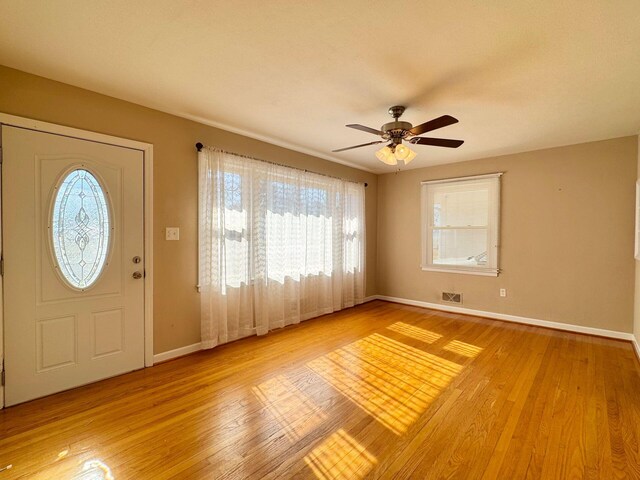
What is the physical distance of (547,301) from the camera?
4.25 meters

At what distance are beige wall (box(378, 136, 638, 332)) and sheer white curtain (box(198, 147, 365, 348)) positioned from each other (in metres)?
1.73

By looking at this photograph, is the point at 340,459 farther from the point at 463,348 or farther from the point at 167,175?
the point at 167,175

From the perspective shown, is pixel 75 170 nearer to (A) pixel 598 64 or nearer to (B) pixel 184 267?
(B) pixel 184 267

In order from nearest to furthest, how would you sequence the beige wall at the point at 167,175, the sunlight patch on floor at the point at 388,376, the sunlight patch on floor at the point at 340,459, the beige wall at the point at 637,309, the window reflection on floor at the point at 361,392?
the sunlight patch on floor at the point at 340,459, the window reflection on floor at the point at 361,392, the sunlight patch on floor at the point at 388,376, the beige wall at the point at 167,175, the beige wall at the point at 637,309

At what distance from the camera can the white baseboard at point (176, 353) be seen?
304 centimetres

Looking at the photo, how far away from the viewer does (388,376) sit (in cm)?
279

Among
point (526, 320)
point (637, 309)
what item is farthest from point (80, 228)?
point (637, 309)

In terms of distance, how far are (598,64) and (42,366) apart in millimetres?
4791

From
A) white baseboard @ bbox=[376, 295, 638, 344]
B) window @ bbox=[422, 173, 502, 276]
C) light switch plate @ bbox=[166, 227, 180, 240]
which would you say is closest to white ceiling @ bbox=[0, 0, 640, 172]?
light switch plate @ bbox=[166, 227, 180, 240]

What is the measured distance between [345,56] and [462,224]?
148 inches

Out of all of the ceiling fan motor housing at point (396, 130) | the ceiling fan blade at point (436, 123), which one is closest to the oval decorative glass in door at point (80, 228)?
the ceiling fan motor housing at point (396, 130)

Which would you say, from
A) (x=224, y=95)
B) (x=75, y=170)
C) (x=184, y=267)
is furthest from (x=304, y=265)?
(x=75, y=170)

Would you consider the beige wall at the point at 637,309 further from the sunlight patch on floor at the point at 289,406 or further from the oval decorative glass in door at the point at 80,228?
the oval decorative glass in door at the point at 80,228

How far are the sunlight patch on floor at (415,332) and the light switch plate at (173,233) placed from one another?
2.96 meters
